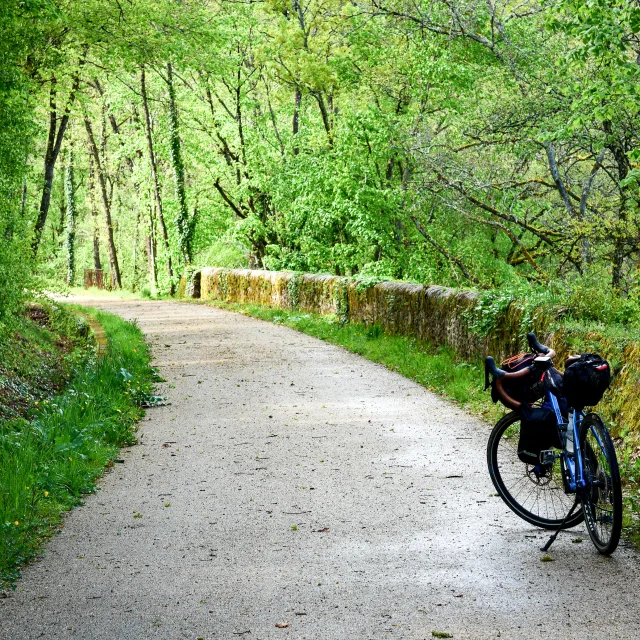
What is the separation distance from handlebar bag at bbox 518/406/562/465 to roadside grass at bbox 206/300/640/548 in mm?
678

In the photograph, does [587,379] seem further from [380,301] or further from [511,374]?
[380,301]

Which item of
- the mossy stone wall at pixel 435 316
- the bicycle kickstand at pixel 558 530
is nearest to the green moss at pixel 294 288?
the mossy stone wall at pixel 435 316

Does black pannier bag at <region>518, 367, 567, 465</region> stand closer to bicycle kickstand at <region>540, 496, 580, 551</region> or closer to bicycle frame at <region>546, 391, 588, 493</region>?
bicycle frame at <region>546, 391, 588, 493</region>

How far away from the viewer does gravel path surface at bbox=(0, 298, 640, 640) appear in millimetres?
4133

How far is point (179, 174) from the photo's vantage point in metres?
32.4

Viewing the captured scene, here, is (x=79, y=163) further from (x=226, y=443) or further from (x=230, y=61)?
(x=226, y=443)

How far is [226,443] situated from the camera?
8.30 meters

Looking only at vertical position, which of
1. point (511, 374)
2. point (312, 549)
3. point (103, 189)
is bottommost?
point (312, 549)

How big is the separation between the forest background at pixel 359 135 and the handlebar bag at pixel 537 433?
372cm

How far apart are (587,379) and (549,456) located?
0.67 m

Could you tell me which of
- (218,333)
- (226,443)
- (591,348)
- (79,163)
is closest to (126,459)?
(226,443)

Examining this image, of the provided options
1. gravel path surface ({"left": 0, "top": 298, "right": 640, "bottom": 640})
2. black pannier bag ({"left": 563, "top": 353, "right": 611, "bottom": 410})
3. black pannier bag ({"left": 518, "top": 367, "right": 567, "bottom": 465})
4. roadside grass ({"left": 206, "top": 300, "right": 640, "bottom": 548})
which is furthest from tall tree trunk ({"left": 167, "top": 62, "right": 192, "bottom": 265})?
black pannier bag ({"left": 563, "top": 353, "right": 611, "bottom": 410})

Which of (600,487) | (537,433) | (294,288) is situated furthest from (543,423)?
(294,288)

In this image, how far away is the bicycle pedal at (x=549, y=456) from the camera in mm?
5547
